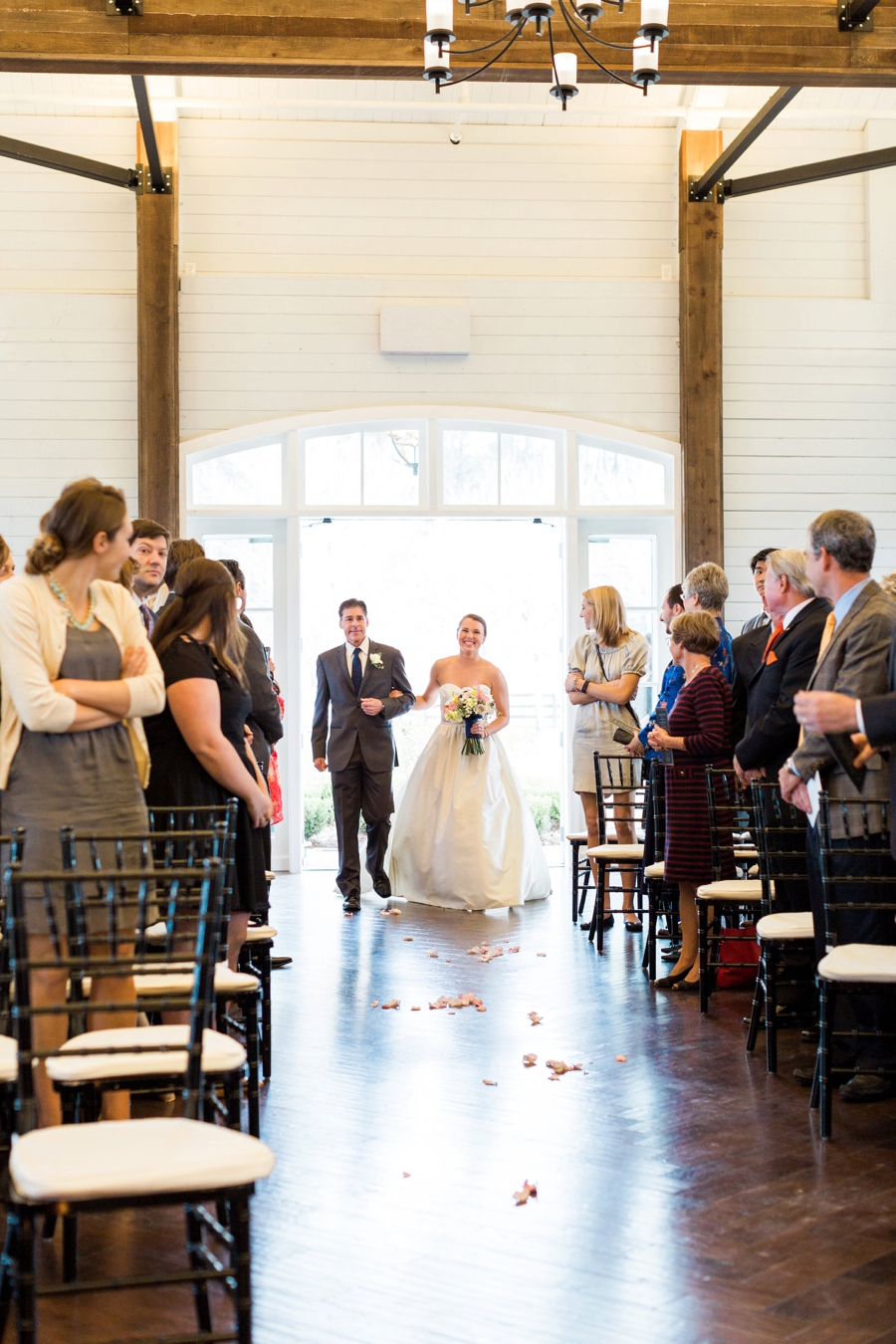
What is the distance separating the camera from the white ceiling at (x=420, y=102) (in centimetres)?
911

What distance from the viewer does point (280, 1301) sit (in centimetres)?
273

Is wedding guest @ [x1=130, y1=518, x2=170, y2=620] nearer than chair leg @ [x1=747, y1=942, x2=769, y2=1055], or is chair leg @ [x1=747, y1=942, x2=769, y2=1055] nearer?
chair leg @ [x1=747, y1=942, x2=769, y2=1055]

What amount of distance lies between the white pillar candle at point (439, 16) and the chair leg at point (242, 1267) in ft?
14.6

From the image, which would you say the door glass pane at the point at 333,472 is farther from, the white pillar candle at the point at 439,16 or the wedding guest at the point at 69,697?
the wedding guest at the point at 69,697

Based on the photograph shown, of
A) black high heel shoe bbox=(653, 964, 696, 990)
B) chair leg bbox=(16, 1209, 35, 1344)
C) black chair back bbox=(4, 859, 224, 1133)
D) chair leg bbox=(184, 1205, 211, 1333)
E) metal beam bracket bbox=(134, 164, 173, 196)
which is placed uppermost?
metal beam bracket bbox=(134, 164, 173, 196)

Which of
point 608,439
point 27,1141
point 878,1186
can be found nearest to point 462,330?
point 608,439

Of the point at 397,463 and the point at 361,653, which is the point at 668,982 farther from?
the point at 397,463

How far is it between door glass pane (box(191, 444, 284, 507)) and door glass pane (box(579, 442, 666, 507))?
88.5 inches

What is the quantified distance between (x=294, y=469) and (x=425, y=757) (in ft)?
8.25

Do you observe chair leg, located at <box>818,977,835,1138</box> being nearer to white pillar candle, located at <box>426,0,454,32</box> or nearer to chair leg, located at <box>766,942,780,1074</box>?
chair leg, located at <box>766,942,780,1074</box>

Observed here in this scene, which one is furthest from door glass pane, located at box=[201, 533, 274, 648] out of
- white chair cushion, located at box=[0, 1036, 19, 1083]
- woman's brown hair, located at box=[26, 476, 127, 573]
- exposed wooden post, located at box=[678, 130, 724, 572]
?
white chair cushion, located at box=[0, 1036, 19, 1083]

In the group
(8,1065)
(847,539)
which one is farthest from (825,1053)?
(8,1065)

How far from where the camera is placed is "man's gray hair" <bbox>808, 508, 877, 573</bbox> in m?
4.02

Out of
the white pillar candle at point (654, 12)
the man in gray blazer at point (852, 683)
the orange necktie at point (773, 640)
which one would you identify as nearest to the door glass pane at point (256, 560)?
the orange necktie at point (773, 640)
